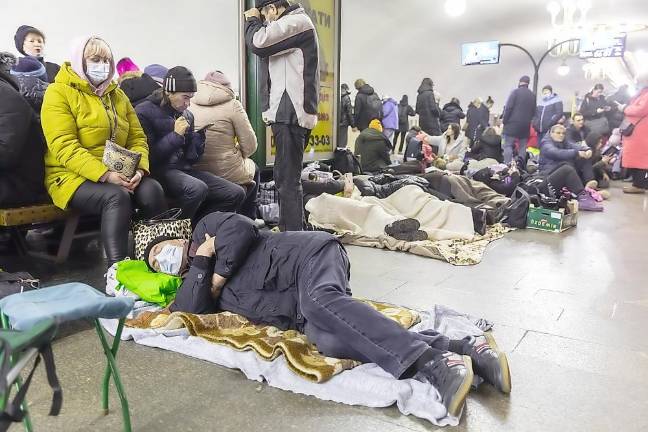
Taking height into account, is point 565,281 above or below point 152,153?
below

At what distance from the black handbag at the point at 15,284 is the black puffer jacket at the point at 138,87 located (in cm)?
183

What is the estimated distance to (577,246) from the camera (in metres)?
4.94

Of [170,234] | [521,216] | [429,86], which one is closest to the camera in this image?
[170,234]

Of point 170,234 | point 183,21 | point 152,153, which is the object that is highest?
point 183,21

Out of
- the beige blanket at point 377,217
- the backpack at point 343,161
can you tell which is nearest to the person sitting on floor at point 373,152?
the backpack at point 343,161

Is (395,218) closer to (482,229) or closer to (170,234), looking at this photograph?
(482,229)

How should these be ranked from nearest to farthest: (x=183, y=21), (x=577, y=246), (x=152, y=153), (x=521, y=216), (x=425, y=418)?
(x=425, y=418), (x=152, y=153), (x=577, y=246), (x=521, y=216), (x=183, y=21)

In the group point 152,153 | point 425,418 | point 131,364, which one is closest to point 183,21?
point 152,153

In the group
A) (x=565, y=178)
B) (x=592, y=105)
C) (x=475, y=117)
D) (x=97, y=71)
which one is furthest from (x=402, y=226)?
(x=475, y=117)

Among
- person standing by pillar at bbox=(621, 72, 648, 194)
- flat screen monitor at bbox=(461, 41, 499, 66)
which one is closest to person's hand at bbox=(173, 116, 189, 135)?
person standing by pillar at bbox=(621, 72, 648, 194)

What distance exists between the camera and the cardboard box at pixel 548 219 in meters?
5.51

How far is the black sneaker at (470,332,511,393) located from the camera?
2.17 meters

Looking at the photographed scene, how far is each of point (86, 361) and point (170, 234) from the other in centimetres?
92

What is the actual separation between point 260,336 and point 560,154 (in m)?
5.81
